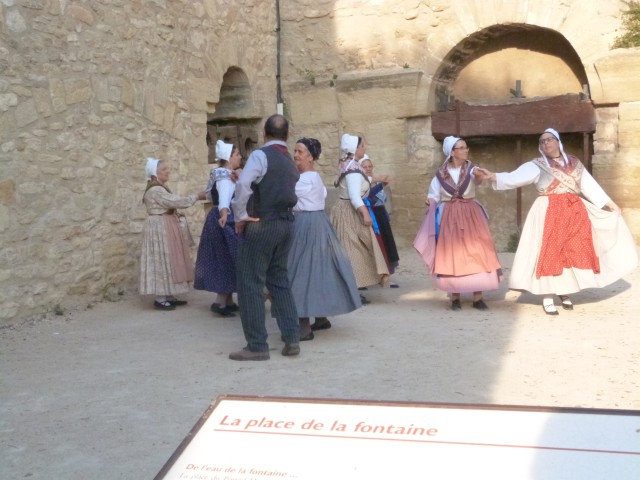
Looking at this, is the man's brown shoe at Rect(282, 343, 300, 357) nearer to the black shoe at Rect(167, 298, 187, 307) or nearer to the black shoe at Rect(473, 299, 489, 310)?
the black shoe at Rect(473, 299, 489, 310)

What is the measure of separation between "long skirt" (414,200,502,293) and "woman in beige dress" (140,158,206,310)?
2.12m

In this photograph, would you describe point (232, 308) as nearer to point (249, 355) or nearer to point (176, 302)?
point (176, 302)

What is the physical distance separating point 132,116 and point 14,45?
1.54 metres

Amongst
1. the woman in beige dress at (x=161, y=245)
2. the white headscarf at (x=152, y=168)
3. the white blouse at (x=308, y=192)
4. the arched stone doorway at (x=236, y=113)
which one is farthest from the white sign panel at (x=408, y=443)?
the arched stone doorway at (x=236, y=113)

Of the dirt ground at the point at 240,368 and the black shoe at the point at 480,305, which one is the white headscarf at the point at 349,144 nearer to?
the dirt ground at the point at 240,368

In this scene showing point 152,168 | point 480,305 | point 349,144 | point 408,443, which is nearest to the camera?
point 408,443

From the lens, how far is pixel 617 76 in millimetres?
8852

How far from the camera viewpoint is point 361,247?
678 cm

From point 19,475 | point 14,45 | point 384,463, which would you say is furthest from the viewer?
point 14,45

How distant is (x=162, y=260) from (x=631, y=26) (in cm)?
579

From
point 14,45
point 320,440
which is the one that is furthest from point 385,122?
point 320,440

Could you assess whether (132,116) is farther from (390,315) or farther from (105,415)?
(105,415)

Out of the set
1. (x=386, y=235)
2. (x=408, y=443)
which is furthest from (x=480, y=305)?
(x=408, y=443)

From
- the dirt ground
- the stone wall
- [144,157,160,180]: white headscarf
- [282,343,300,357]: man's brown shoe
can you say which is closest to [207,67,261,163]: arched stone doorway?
Result: the stone wall
